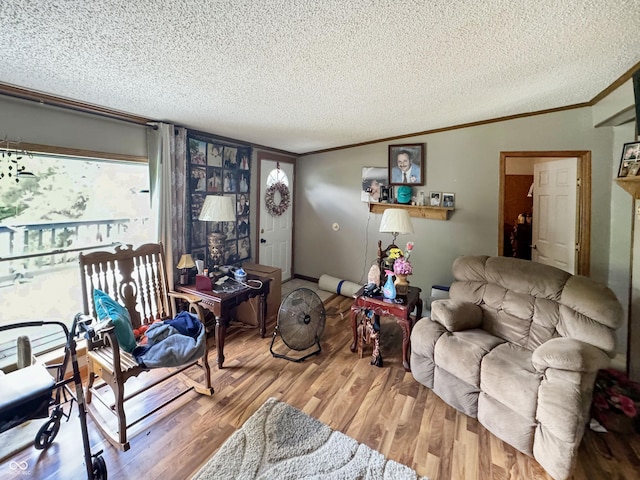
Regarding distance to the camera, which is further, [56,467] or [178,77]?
[178,77]

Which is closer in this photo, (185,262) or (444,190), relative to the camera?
(185,262)

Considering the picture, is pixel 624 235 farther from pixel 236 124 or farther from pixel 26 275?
pixel 26 275

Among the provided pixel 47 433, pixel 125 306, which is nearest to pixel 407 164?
pixel 125 306

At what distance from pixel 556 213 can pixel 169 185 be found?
403 centimetres

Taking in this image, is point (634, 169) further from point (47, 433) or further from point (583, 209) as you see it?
point (47, 433)

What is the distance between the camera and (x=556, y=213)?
10.3ft

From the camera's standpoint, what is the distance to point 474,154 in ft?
11.0

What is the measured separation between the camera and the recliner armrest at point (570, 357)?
1.61 metres

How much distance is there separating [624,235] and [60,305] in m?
4.93

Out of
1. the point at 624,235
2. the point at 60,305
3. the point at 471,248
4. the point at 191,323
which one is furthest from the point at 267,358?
the point at 624,235

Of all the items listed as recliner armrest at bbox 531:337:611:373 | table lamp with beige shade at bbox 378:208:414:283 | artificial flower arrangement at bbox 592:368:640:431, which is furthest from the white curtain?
artificial flower arrangement at bbox 592:368:640:431

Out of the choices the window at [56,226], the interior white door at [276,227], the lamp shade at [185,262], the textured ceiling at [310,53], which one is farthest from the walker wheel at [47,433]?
the interior white door at [276,227]

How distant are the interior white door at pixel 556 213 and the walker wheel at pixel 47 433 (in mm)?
4350

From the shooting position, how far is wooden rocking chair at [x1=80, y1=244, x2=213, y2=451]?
1.69 metres
